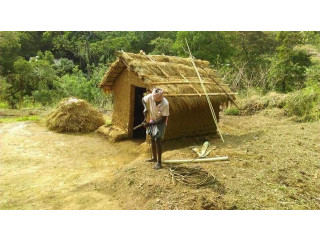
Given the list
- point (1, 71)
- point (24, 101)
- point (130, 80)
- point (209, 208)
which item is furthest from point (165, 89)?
point (1, 71)

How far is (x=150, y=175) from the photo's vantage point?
17.6 ft

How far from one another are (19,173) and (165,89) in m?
4.33

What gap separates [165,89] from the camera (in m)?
7.97

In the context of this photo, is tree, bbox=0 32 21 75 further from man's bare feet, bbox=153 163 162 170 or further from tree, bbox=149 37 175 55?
man's bare feet, bbox=153 163 162 170

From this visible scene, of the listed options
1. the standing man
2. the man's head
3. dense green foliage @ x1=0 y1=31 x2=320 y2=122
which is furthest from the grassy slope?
dense green foliage @ x1=0 y1=31 x2=320 y2=122

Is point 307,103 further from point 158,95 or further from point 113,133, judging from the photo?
point 158,95

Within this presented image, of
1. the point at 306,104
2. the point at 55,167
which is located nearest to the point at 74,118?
the point at 55,167

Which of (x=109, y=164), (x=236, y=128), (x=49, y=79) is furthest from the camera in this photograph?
(x=49, y=79)

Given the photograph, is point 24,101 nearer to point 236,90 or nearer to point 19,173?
point 19,173

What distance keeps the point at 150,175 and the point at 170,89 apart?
11.1ft

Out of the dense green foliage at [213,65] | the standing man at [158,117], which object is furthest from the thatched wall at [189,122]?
the dense green foliage at [213,65]

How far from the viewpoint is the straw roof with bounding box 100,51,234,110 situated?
809 cm

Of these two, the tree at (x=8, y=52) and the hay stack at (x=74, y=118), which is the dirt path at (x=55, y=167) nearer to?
the hay stack at (x=74, y=118)

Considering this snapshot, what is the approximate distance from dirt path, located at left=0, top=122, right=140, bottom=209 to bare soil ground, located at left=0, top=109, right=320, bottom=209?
2cm
